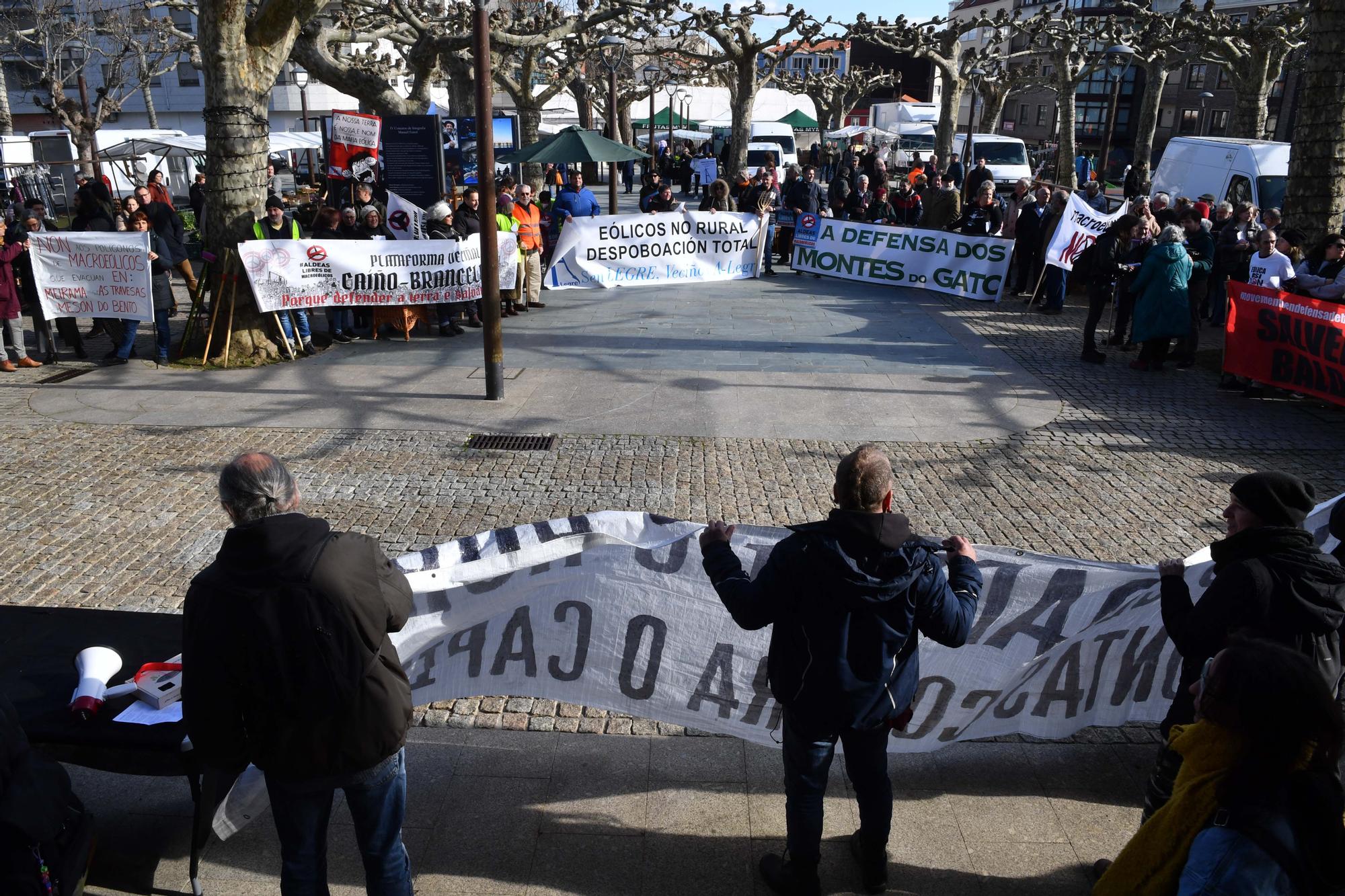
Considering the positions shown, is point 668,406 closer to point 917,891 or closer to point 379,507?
point 379,507

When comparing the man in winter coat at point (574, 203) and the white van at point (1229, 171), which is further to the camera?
the white van at point (1229, 171)

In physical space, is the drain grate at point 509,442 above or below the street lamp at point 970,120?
below

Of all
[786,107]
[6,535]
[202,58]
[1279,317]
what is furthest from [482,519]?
[786,107]

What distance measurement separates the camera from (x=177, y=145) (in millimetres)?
25844

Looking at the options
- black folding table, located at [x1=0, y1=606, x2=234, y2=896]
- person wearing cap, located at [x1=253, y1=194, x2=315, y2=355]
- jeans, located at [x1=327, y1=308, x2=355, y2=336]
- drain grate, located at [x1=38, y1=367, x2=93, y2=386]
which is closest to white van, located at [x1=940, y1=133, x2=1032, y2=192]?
jeans, located at [x1=327, y1=308, x2=355, y2=336]

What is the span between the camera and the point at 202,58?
34.4 feet

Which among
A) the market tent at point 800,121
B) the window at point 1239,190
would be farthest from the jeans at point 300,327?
the market tent at point 800,121

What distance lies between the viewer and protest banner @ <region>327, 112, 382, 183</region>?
17.5 meters

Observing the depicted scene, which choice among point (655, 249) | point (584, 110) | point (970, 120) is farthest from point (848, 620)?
point (584, 110)

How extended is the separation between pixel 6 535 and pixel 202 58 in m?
6.16

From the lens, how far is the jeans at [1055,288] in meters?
14.1

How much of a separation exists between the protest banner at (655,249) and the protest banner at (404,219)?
10.1ft

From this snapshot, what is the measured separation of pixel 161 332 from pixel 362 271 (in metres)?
2.26

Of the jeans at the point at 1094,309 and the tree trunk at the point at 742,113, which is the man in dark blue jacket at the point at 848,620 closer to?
the jeans at the point at 1094,309
